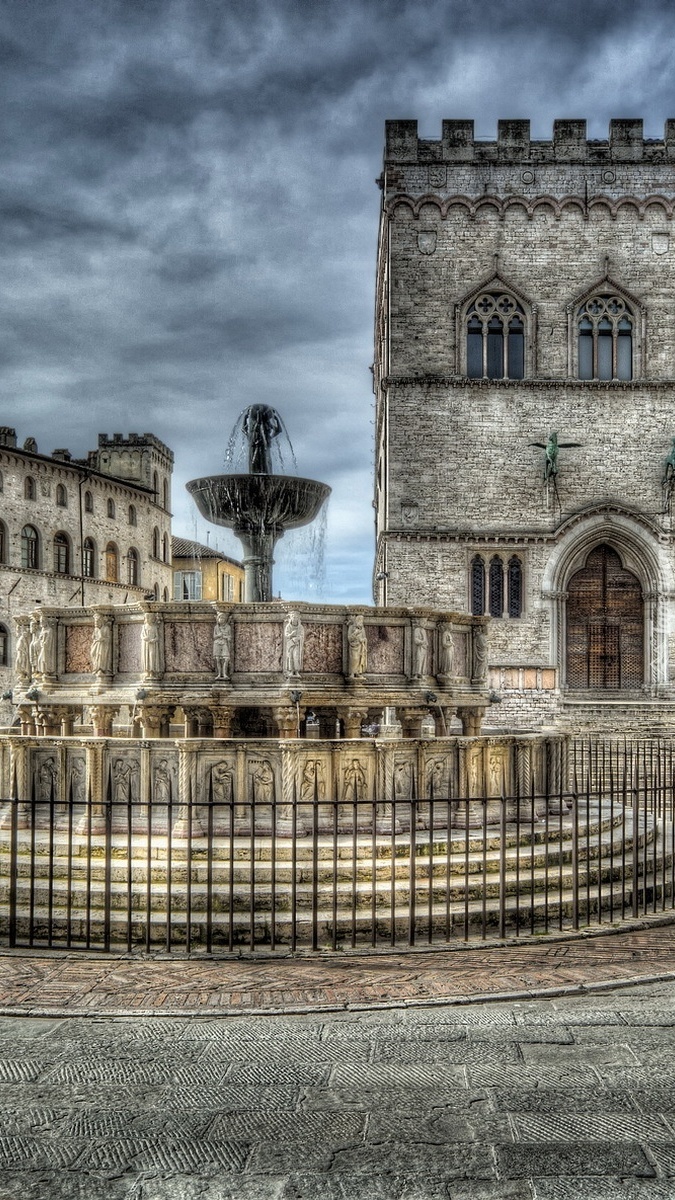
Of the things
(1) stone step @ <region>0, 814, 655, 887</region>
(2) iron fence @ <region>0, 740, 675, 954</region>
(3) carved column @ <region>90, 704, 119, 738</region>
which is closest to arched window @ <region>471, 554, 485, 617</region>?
(3) carved column @ <region>90, 704, 119, 738</region>

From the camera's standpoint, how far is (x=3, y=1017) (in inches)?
254

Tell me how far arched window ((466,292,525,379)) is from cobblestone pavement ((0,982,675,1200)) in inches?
952

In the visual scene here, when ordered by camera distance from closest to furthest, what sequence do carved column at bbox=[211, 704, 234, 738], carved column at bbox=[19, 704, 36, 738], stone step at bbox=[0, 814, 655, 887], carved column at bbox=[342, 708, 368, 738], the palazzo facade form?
1. stone step at bbox=[0, 814, 655, 887]
2. carved column at bbox=[211, 704, 234, 738]
3. carved column at bbox=[342, 708, 368, 738]
4. carved column at bbox=[19, 704, 36, 738]
5. the palazzo facade

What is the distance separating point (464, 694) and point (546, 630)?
16.5m

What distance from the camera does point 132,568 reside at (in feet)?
168

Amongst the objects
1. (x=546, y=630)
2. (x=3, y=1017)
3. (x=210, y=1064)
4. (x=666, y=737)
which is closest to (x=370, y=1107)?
(x=210, y=1064)

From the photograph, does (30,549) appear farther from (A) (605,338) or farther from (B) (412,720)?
(B) (412,720)

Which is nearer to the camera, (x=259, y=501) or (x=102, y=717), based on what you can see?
(x=102, y=717)

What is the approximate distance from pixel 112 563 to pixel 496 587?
25837mm

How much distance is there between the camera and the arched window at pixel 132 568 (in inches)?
1992

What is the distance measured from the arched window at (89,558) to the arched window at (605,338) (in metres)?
25.8

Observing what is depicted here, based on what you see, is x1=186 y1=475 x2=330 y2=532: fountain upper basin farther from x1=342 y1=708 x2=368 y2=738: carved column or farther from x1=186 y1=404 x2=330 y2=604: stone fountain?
x1=342 y1=708 x2=368 y2=738: carved column

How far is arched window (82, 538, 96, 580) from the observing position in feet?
153

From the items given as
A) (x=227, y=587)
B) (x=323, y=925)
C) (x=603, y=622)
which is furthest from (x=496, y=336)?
(x=227, y=587)
